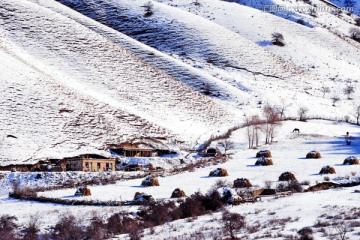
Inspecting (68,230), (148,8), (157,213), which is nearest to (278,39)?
(148,8)

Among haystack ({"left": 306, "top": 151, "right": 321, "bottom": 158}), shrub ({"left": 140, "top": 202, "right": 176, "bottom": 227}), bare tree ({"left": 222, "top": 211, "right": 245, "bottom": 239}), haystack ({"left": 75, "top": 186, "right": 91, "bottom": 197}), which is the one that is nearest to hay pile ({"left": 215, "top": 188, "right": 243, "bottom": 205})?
shrub ({"left": 140, "top": 202, "right": 176, "bottom": 227})

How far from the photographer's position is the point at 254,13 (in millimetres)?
107438

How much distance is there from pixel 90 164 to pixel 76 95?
15.0 m

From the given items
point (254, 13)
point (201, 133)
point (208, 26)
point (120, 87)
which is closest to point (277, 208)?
point (201, 133)

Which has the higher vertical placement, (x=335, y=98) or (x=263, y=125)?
(x=335, y=98)

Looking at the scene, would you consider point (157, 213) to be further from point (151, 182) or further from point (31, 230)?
point (151, 182)

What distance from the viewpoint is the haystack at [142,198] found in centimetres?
3175

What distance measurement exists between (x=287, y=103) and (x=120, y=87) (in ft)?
51.6

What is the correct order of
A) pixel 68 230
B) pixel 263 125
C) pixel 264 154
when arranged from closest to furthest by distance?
pixel 68 230
pixel 264 154
pixel 263 125

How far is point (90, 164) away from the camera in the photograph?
49.2m

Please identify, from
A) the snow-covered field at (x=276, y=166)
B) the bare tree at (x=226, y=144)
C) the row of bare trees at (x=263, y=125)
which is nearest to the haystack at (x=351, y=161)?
the snow-covered field at (x=276, y=166)

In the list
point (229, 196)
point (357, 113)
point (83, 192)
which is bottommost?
point (229, 196)

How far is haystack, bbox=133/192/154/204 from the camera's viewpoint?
3175cm

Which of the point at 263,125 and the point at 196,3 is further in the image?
the point at 196,3
